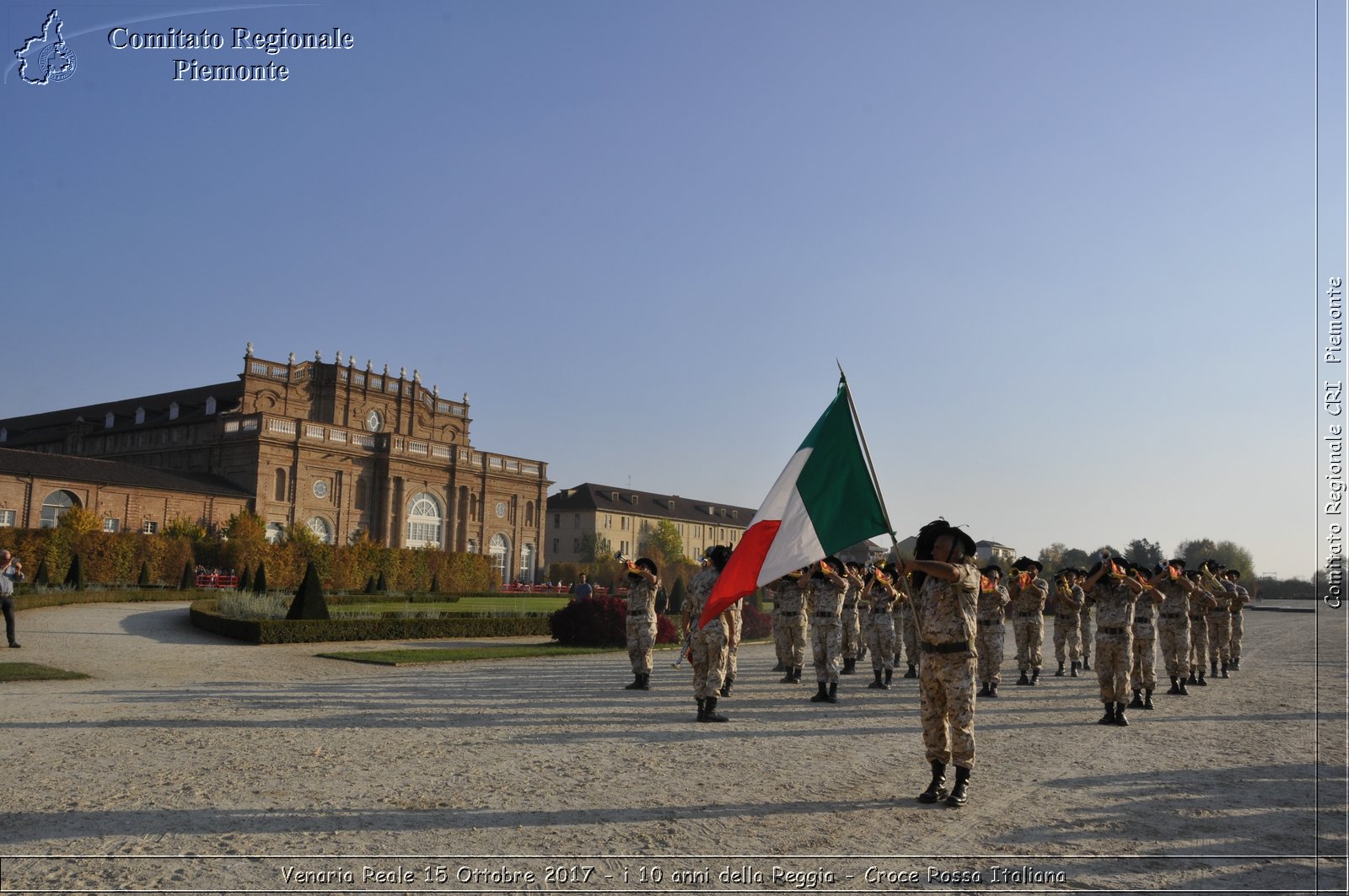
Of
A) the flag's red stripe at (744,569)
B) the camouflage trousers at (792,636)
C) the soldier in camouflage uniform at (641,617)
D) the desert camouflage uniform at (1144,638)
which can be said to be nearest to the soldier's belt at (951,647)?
the flag's red stripe at (744,569)

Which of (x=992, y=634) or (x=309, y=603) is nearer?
(x=992, y=634)

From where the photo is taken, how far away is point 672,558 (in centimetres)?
9462

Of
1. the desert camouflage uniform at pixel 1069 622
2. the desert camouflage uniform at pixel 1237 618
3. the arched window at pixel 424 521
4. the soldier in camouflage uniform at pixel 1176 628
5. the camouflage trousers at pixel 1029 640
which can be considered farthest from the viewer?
the arched window at pixel 424 521

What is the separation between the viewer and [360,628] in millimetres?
24125

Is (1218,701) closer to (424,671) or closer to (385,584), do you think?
(424,671)

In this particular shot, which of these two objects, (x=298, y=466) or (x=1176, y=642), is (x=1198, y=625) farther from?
(x=298, y=466)

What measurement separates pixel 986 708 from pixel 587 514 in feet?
284

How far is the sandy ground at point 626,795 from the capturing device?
546 centimetres

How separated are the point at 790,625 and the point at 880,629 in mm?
1498

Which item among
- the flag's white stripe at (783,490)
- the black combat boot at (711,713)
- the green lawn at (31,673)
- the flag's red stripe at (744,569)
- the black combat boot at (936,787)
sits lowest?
the green lawn at (31,673)

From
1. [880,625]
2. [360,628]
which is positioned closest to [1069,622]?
[880,625]

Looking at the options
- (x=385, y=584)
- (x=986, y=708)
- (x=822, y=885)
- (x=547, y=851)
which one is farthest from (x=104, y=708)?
(x=385, y=584)

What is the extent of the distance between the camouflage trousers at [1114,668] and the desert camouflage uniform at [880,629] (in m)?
3.85

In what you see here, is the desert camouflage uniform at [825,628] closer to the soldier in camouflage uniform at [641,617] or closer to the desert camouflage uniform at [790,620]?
the desert camouflage uniform at [790,620]
